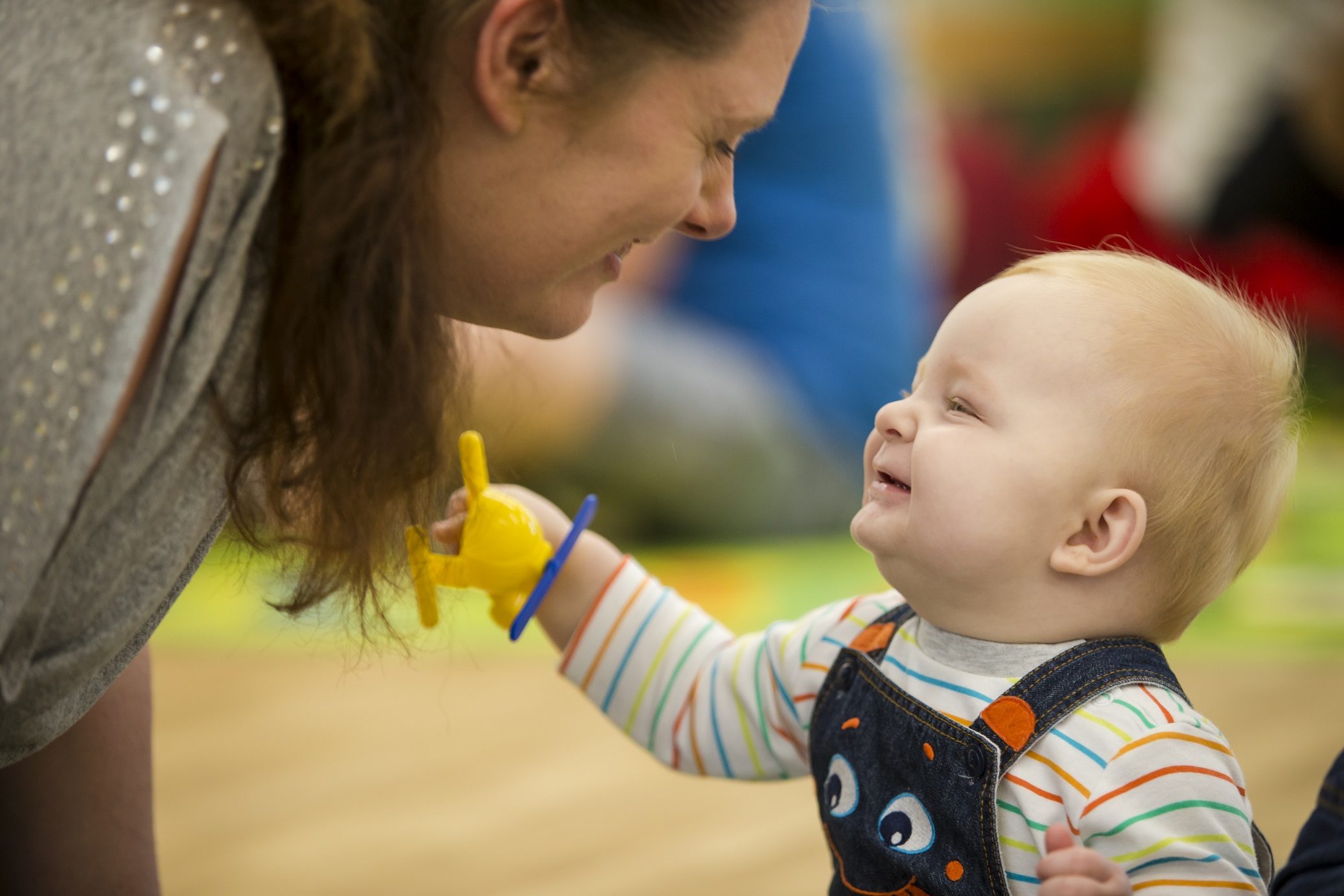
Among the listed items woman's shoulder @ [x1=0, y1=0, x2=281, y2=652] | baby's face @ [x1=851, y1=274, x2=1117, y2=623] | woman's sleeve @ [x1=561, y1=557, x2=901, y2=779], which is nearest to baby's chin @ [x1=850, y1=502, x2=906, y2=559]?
baby's face @ [x1=851, y1=274, x2=1117, y2=623]

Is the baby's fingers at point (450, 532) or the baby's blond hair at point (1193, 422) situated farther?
the baby's fingers at point (450, 532)

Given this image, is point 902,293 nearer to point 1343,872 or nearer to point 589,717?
point 589,717

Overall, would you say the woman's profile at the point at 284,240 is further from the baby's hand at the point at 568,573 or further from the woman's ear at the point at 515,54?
the baby's hand at the point at 568,573

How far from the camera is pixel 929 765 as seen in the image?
0.79 meters

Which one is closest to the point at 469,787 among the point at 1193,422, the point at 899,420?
the point at 899,420

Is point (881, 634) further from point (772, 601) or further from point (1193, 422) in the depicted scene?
point (772, 601)

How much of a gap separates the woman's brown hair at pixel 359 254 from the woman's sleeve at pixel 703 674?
23 centimetres

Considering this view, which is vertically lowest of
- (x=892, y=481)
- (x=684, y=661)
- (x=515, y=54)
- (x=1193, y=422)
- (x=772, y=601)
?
(x=772, y=601)

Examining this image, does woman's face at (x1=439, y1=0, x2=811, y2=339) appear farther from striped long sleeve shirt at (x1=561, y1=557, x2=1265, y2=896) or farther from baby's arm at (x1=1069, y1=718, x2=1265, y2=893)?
baby's arm at (x1=1069, y1=718, x2=1265, y2=893)

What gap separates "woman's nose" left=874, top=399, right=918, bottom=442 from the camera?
32.7 inches

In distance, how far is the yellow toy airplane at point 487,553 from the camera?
916 mm

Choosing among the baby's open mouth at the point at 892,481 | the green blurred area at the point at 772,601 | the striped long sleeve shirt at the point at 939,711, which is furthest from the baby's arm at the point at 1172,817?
the green blurred area at the point at 772,601

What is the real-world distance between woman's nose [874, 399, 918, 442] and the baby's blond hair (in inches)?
4.8

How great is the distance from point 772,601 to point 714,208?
1298 millimetres
